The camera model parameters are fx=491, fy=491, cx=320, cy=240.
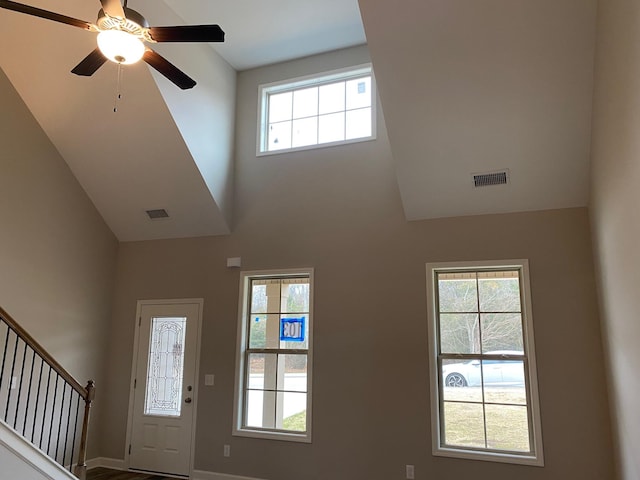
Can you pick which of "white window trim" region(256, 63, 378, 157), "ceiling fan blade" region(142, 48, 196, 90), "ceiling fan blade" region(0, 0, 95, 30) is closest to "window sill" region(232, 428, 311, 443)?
"white window trim" region(256, 63, 378, 157)

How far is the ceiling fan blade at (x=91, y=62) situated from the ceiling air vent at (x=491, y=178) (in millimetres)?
3147

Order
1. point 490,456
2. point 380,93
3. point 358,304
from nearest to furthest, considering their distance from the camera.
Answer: point 380,93 < point 490,456 < point 358,304

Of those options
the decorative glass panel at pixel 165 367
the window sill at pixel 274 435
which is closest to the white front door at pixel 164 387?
the decorative glass panel at pixel 165 367

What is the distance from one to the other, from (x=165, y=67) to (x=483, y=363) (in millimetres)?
3675

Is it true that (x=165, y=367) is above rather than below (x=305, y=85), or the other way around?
below

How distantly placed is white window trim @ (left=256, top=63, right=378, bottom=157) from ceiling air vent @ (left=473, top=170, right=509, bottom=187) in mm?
1273

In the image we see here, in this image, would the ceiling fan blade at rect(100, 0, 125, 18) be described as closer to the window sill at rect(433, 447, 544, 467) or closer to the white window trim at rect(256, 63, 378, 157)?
the white window trim at rect(256, 63, 378, 157)

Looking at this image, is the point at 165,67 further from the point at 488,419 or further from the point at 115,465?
the point at 115,465

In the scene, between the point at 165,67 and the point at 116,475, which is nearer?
the point at 165,67

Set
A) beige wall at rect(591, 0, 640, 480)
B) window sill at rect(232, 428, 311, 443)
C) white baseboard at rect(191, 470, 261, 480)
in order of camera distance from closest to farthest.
→ beige wall at rect(591, 0, 640, 480) < window sill at rect(232, 428, 311, 443) < white baseboard at rect(191, 470, 261, 480)

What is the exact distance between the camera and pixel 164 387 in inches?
227

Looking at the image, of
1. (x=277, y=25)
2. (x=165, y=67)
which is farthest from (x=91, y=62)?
(x=277, y=25)

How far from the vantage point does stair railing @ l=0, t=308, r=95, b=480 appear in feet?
15.6

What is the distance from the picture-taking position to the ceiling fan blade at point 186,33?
2787 millimetres
